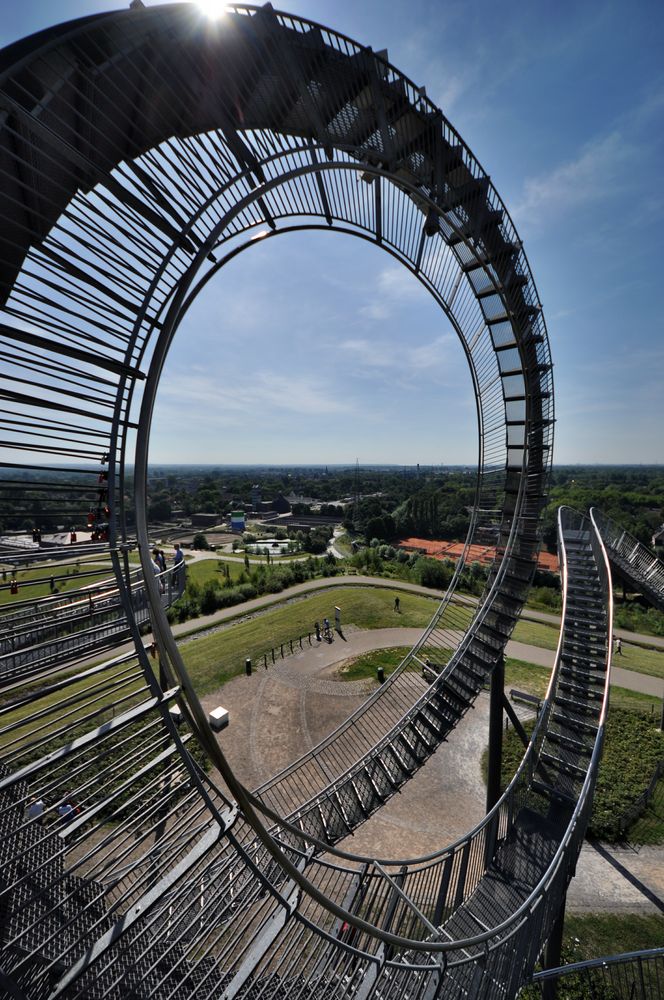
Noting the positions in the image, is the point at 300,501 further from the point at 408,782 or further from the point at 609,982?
the point at 609,982

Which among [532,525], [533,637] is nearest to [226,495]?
[533,637]

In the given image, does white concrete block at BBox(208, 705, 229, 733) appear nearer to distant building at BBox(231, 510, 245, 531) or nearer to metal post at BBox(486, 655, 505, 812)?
metal post at BBox(486, 655, 505, 812)

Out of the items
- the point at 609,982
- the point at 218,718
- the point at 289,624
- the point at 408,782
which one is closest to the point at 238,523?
the point at 289,624

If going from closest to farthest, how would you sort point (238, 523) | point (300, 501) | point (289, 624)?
point (289, 624) < point (238, 523) < point (300, 501)

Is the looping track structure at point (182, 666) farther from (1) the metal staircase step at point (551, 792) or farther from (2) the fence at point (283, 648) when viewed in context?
(2) the fence at point (283, 648)

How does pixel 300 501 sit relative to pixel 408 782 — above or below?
below

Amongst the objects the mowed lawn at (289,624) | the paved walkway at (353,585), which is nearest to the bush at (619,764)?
the paved walkway at (353,585)
